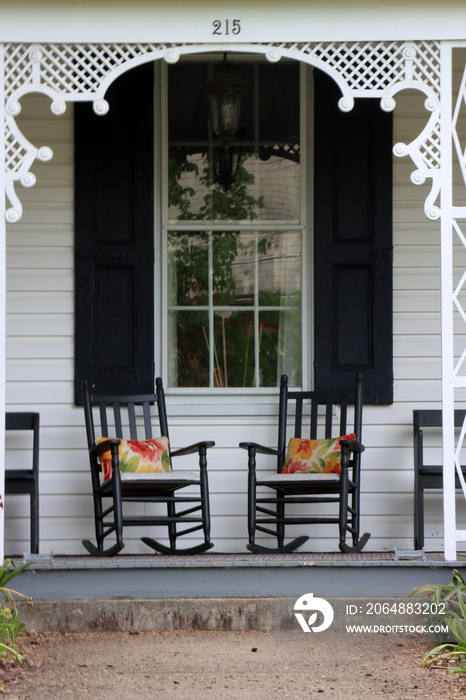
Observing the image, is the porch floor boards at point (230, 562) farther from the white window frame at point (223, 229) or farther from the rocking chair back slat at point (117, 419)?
the white window frame at point (223, 229)

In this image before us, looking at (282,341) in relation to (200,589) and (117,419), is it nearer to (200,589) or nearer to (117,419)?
(117,419)

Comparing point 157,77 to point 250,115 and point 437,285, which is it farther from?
point 437,285

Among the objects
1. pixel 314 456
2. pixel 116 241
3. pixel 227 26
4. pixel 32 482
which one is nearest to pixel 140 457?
pixel 32 482

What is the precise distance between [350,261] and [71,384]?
1.66m

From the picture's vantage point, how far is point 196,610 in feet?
15.9

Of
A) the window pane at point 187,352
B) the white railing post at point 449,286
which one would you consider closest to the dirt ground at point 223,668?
the white railing post at point 449,286

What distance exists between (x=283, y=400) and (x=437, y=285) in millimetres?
1083

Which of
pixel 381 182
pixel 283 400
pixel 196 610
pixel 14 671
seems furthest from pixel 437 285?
pixel 14 671

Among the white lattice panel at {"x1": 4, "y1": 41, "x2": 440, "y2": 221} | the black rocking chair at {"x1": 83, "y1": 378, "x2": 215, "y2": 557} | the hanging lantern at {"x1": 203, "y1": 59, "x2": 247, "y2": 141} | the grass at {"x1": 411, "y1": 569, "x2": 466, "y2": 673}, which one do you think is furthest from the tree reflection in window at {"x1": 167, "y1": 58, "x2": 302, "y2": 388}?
the grass at {"x1": 411, "y1": 569, "x2": 466, "y2": 673}

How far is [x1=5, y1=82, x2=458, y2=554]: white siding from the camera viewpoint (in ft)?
19.6

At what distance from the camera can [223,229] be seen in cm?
614

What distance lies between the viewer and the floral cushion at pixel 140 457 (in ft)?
18.2

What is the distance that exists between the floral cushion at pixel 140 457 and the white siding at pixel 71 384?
368mm
